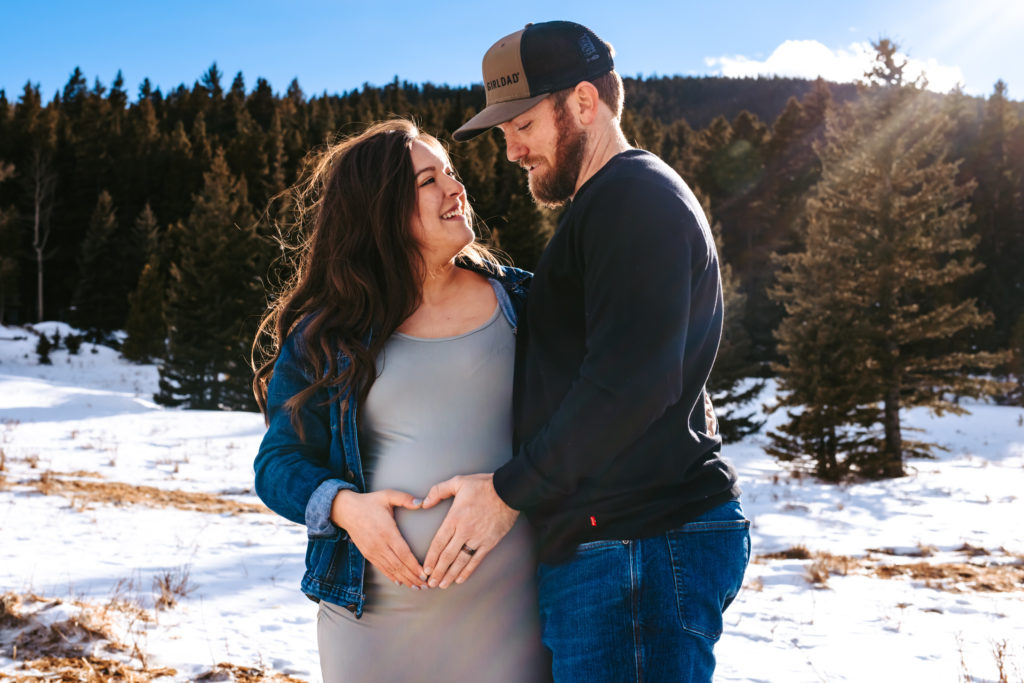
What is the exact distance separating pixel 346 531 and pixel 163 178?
60.4m

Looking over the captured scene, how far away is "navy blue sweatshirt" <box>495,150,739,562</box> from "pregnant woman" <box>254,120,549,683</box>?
0.82 feet

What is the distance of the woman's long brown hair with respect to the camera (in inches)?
83.8

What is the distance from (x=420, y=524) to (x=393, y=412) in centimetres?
34

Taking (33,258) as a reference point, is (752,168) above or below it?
above

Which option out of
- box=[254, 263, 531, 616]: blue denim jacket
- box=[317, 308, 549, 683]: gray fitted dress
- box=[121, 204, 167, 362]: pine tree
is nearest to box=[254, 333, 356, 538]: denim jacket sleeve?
box=[254, 263, 531, 616]: blue denim jacket

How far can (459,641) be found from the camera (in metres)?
1.92

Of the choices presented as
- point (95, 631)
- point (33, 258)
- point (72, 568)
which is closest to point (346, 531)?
point (95, 631)

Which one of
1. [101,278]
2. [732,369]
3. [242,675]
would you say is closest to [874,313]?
[732,369]

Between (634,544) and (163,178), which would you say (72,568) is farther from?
(163,178)

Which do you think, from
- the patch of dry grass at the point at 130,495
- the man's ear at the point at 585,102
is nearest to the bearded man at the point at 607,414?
the man's ear at the point at 585,102

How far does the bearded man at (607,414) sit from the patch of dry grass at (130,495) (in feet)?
23.4

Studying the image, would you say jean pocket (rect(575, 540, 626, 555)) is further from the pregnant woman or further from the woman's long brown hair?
the woman's long brown hair

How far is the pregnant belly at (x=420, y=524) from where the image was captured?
6.28 feet

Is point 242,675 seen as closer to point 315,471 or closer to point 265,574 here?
point 315,471
